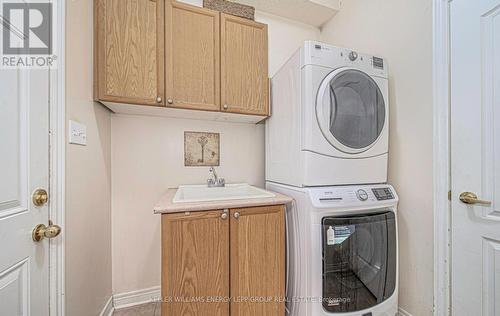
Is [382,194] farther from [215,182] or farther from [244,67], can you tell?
[244,67]

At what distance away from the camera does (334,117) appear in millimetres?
1281

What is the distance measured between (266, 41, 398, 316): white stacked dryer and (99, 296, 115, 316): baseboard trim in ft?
4.34

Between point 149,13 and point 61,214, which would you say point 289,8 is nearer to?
point 149,13

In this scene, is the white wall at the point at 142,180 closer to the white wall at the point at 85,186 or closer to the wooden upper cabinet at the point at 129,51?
the white wall at the point at 85,186

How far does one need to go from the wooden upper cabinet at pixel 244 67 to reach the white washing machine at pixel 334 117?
0.28 meters

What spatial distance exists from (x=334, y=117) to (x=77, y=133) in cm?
150

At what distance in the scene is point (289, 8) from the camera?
6.48 ft

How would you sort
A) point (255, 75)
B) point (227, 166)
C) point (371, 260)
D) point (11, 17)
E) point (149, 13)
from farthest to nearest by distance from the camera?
point (227, 166), point (255, 75), point (149, 13), point (371, 260), point (11, 17)

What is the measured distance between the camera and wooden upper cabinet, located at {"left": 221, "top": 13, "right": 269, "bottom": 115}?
1584mm

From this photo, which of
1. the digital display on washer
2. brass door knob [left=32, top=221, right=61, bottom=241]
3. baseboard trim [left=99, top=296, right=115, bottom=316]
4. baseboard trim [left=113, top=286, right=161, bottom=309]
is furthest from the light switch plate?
the digital display on washer

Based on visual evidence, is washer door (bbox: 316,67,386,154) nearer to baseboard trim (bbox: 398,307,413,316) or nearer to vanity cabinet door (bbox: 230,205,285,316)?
vanity cabinet door (bbox: 230,205,285,316)

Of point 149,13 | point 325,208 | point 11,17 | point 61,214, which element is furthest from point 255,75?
point 61,214

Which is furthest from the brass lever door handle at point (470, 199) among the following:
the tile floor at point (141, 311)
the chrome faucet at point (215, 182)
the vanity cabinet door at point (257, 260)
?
the tile floor at point (141, 311)

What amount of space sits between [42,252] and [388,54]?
238 cm
